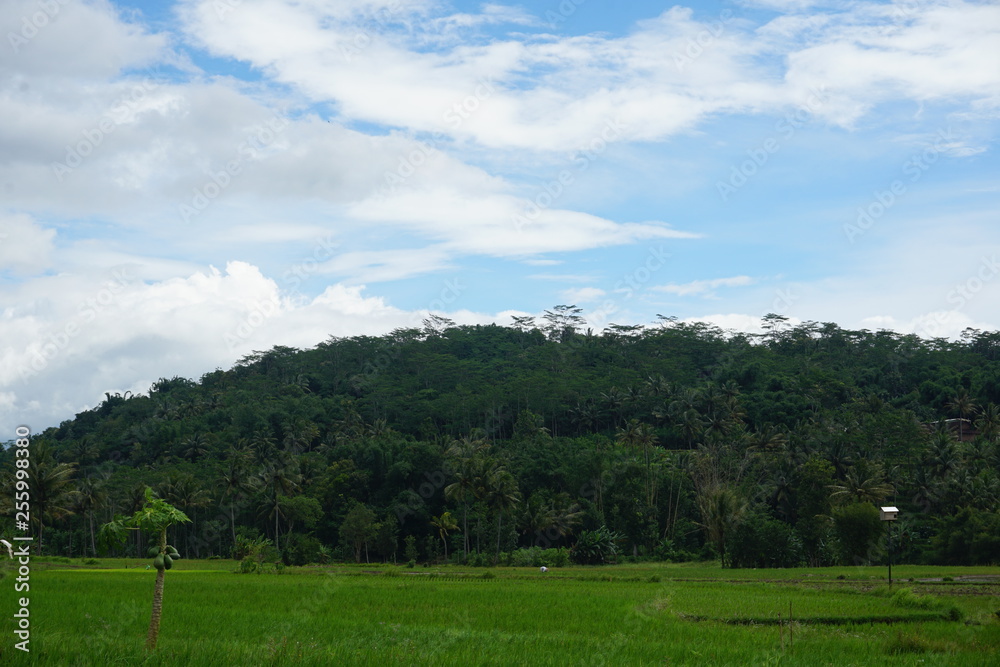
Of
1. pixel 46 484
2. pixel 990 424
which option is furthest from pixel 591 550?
pixel 990 424

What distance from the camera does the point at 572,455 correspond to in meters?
85.1

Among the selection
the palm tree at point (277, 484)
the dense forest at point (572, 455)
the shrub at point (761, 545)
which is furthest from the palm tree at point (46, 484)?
the shrub at point (761, 545)

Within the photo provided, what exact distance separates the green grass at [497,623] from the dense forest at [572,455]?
26273 mm

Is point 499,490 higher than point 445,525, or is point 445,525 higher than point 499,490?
point 499,490

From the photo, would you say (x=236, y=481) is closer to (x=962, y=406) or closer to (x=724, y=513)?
(x=724, y=513)

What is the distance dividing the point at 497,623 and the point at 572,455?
61367 mm

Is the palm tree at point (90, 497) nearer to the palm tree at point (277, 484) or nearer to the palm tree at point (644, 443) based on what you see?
the palm tree at point (277, 484)

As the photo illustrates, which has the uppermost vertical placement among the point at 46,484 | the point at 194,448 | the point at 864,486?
the point at 194,448

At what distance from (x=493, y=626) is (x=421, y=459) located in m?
60.3

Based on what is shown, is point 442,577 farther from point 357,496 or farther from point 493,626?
point 357,496

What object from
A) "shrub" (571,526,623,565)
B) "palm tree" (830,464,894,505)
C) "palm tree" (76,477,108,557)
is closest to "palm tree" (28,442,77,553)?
"palm tree" (76,477,108,557)

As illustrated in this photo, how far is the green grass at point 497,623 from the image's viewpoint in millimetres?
15867

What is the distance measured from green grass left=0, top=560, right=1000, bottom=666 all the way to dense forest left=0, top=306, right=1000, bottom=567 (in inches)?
1034

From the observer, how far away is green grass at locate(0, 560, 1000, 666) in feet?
52.1
